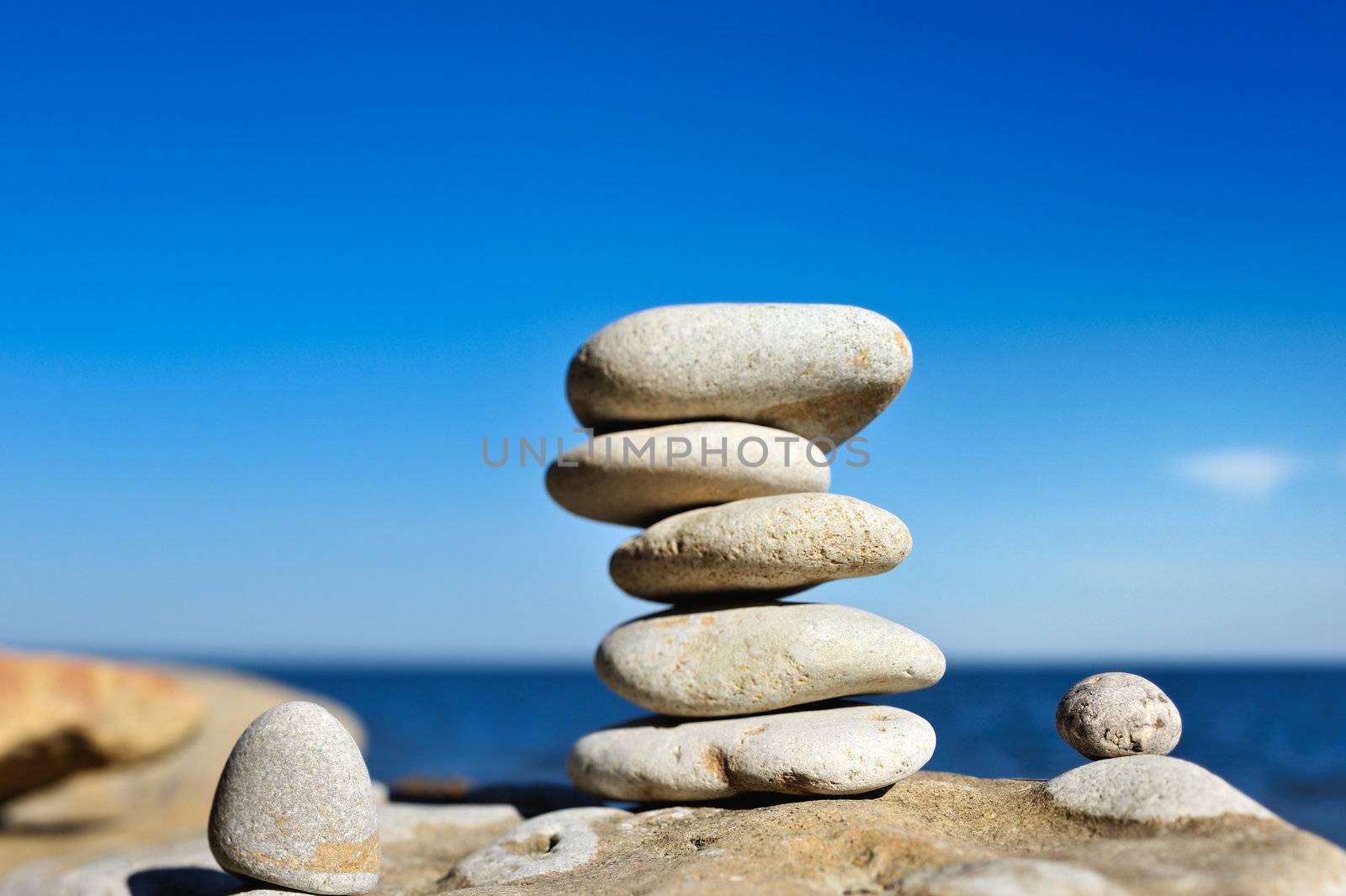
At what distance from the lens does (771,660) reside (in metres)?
6.17

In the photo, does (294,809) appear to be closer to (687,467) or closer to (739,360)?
(687,467)

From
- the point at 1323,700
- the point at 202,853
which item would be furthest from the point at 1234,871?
the point at 1323,700

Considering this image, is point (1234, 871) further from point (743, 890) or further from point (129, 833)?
point (129, 833)

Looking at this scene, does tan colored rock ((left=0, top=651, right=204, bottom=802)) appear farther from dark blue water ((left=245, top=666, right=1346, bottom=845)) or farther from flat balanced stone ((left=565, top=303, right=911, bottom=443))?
flat balanced stone ((left=565, top=303, right=911, bottom=443))

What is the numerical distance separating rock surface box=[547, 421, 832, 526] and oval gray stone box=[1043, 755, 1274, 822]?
2.51m

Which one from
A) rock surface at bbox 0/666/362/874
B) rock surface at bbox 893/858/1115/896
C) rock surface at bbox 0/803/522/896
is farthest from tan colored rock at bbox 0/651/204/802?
rock surface at bbox 893/858/1115/896

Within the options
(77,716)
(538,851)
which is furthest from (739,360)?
(77,716)

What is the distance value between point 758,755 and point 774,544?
1.25 m

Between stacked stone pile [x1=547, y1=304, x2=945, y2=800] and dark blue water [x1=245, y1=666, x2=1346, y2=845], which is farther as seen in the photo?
dark blue water [x1=245, y1=666, x2=1346, y2=845]

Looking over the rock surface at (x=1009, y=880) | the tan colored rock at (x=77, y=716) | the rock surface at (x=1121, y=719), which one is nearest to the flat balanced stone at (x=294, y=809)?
the rock surface at (x=1009, y=880)

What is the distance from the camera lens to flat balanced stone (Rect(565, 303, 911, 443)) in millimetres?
6629

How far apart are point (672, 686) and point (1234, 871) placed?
3.32 m

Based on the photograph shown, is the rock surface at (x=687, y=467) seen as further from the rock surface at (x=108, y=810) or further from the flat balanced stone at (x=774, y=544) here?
the rock surface at (x=108, y=810)

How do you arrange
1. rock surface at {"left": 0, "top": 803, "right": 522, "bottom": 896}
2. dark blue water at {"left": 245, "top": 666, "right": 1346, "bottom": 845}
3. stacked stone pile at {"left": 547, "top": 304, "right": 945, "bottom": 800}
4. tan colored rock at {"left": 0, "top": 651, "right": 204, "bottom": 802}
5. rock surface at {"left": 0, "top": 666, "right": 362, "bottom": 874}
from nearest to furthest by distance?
rock surface at {"left": 0, "top": 803, "right": 522, "bottom": 896} → stacked stone pile at {"left": 547, "top": 304, "right": 945, "bottom": 800} → tan colored rock at {"left": 0, "top": 651, "right": 204, "bottom": 802} → rock surface at {"left": 0, "top": 666, "right": 362, "bottom": 874} → dark blue water at {"left": 245, "top": 666, "right": 1346, "bottom": 845}
